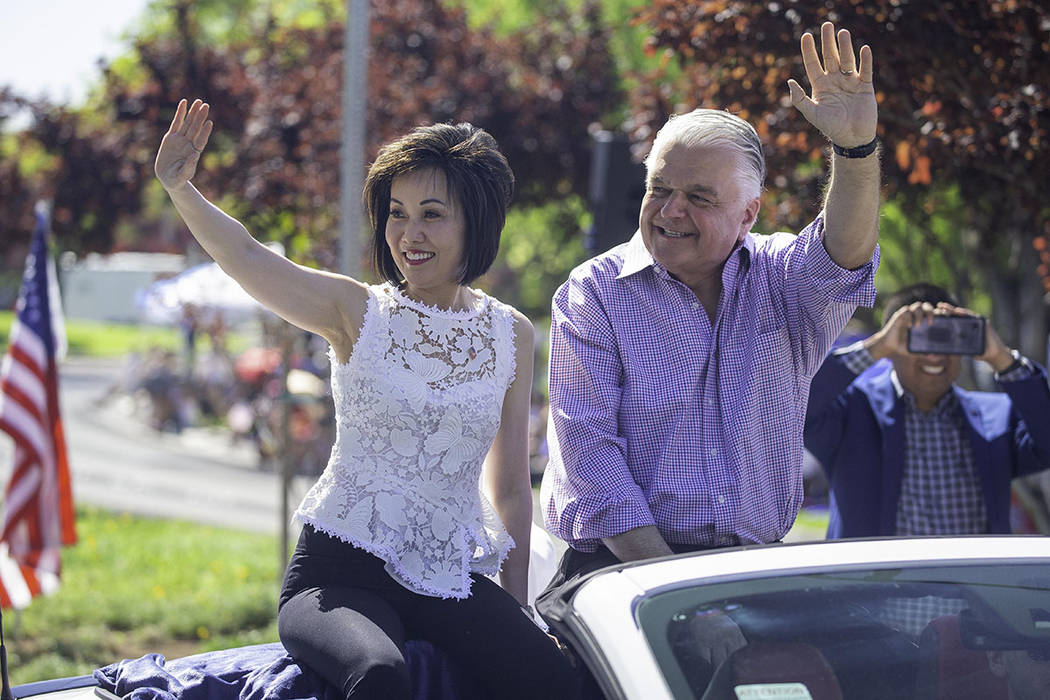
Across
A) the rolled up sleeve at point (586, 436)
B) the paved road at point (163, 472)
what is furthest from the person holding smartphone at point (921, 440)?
the paved road at point (163, 472)

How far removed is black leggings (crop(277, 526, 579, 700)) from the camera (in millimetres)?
2408

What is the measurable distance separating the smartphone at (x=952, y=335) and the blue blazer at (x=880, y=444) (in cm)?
22

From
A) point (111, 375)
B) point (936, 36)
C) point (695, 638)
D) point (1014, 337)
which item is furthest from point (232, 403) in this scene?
point (695, 638)

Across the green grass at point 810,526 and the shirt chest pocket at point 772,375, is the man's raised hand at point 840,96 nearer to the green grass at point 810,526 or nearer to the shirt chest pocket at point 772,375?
the shirt chest pocket at point 772,375

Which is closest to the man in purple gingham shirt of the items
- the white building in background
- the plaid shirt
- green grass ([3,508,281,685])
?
the plaid shirt

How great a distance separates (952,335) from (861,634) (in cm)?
191

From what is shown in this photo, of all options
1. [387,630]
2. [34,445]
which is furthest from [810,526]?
[387,630]

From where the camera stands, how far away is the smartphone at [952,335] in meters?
3.81

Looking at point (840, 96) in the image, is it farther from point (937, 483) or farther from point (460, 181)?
point (937, 483)

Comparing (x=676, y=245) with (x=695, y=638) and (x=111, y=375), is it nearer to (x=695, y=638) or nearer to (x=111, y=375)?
(x=695, y=638)

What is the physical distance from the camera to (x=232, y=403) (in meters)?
21.2

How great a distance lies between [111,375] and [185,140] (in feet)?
107

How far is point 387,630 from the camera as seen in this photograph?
2535mm

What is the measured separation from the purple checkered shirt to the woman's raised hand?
891mm
